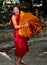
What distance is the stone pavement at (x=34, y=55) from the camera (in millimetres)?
8602

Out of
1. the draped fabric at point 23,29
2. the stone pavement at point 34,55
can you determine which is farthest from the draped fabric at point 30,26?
the stone pavement at point 34,55

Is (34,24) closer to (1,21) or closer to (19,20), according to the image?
(19,20)

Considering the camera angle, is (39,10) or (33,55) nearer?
(33,55)

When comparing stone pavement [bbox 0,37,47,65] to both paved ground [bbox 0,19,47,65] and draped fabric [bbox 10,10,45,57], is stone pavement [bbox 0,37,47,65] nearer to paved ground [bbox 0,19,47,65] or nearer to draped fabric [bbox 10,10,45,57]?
paved ground [bbox 0,19,47,65]

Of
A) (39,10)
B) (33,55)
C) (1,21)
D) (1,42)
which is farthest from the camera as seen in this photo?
(39,10)

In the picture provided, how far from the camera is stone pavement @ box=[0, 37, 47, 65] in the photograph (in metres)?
8.60

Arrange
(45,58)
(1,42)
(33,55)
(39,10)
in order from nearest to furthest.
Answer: (45,58) → (33,55) → (1,42) → (39,10)

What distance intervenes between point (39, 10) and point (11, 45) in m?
12.2

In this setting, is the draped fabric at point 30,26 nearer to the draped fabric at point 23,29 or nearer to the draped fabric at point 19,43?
the draped fabric at point 23,29

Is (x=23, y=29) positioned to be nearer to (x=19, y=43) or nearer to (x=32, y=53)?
(x=19, y=43)

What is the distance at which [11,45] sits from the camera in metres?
11.5

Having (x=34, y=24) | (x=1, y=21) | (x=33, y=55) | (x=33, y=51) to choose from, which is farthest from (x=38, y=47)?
(x=1, y=21)

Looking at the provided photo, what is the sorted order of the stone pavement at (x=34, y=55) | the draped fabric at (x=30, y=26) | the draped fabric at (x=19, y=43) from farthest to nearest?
1. the stone pavement at (x=34, y=55)
2. the draped fabric at (x=19, y=43)
3. the draped fabric at (x=30, y=26)

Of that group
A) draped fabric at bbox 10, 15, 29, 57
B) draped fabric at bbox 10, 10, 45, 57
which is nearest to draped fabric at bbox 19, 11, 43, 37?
draped fabric at bbox 10, 10, 45, 57
